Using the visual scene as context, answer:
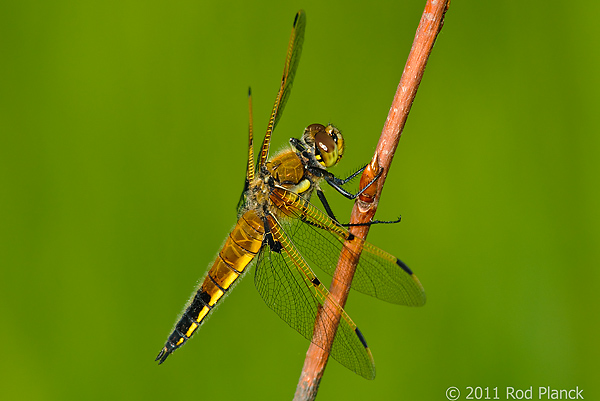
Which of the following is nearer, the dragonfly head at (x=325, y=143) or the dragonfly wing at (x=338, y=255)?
the dragonfly wing at (x=338, y=255)

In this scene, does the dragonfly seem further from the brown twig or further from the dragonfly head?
the brown twig

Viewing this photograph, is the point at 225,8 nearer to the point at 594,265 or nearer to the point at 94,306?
the point at 94,306

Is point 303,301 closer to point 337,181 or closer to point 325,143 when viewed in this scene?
point 337,181

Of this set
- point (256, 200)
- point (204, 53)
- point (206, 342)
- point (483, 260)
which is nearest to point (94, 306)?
point (206, 342)

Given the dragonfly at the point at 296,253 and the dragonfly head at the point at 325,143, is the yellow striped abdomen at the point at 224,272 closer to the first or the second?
the dragonfly at the point at 296,253

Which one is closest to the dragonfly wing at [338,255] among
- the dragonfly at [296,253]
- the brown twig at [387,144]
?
the dragonfly at [296,253]

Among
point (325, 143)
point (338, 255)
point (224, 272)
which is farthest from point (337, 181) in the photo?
point (224, 272)

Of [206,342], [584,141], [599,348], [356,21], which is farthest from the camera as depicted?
[356,21]
